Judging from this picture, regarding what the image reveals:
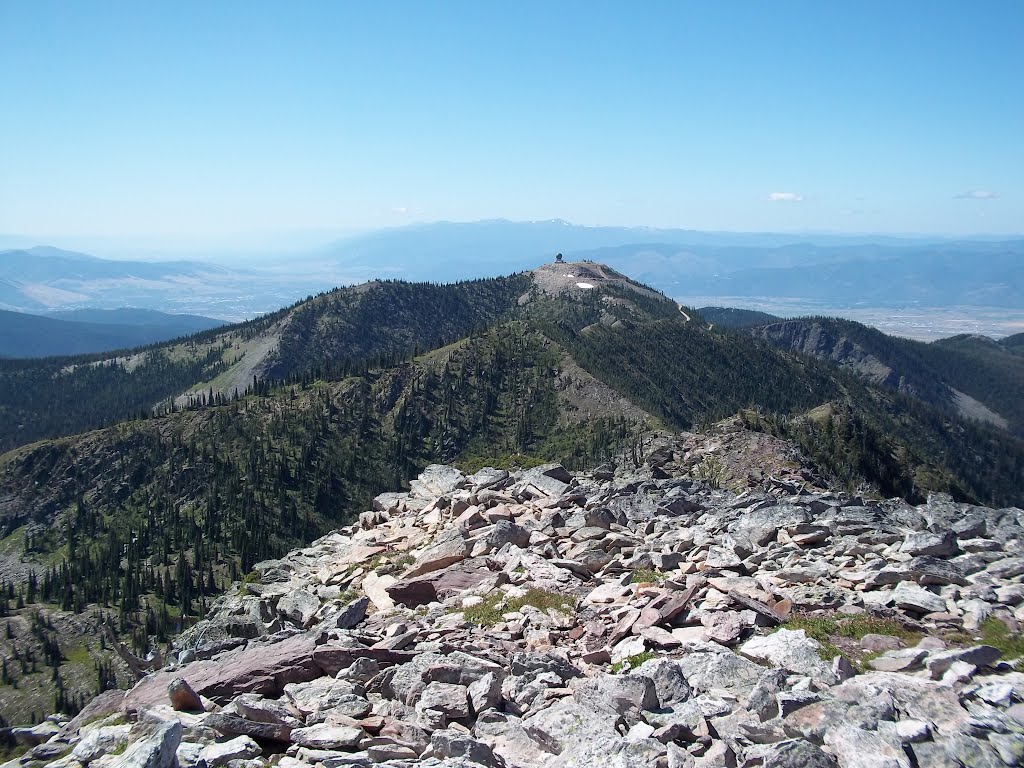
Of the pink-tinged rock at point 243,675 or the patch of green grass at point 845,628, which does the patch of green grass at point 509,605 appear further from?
the patch of green grass at point 845,628

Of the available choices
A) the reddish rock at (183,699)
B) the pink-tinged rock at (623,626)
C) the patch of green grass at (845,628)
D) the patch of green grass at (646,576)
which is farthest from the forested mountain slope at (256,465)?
the reddish rock at (183,699)

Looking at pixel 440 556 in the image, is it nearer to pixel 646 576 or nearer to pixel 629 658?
pixel 646 576

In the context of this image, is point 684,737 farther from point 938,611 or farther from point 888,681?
point 938,611

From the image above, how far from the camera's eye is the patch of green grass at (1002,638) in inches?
604

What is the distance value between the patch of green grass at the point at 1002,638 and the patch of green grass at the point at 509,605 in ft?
38.0

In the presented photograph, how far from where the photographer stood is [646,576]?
24.7m

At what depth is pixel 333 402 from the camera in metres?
191

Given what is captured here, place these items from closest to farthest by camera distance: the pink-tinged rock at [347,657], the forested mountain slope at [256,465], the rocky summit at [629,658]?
the rocky summit at [629,658] < the pink-tinged rock at [347,657] < the forested mountain slope at [256,465]

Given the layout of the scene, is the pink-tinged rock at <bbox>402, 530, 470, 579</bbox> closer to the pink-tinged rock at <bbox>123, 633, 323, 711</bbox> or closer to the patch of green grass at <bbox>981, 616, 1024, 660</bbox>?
the pink-tinged rock at <bbox>123, 633, 323, 711</bbox>

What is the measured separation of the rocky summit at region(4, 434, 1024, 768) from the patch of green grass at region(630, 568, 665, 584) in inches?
6.3

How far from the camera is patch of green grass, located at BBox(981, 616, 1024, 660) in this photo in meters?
15.4

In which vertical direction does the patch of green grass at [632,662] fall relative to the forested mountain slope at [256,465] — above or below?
above

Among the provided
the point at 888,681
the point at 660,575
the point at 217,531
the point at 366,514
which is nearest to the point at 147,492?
the point at 217,531

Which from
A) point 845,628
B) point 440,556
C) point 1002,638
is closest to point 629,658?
point 845,628
